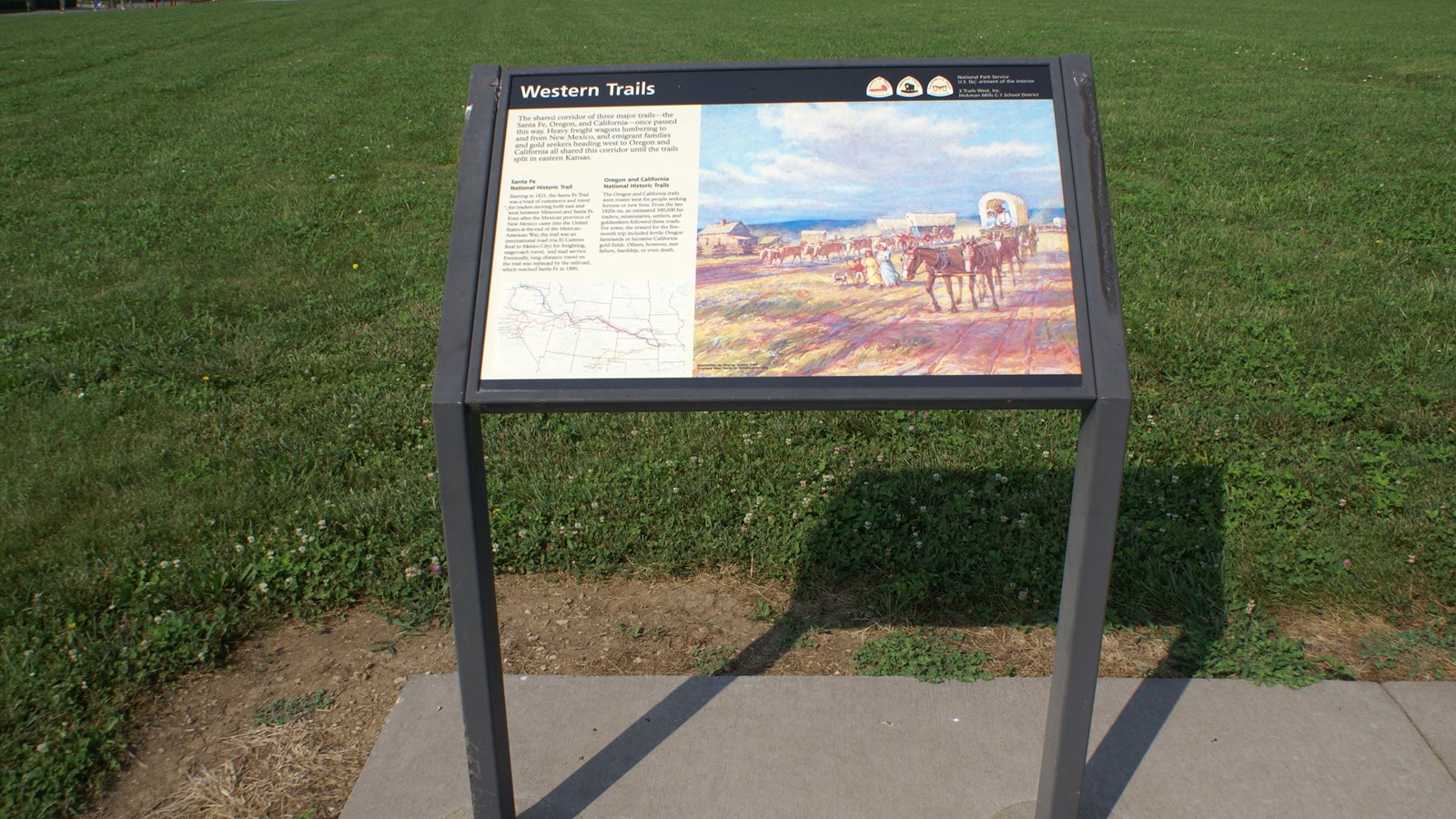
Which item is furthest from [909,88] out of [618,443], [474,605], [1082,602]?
[618,443]

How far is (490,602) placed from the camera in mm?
2443

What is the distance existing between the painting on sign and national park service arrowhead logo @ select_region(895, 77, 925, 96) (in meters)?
0.02

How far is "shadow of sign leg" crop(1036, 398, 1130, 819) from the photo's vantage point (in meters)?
2.23

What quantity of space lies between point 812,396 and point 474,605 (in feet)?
2.75

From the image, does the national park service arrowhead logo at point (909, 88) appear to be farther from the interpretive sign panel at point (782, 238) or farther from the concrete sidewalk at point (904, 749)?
the concrete sidewalk at point (904, 749)

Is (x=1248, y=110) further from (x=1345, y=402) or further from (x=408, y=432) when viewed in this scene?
(x=408, y=432)

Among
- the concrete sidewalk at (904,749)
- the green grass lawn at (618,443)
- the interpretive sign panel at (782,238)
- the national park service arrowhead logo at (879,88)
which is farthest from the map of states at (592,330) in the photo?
the green grass lawn at (618,443)

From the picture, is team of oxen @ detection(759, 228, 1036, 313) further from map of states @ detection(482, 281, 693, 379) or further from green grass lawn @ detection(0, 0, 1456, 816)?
green grass lawn @ detection(0, 0, 1456, 816)

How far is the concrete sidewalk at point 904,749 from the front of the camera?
265cm

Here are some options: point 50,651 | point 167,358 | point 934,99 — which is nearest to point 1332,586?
point 934,99

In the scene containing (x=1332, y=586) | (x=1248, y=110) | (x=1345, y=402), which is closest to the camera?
(x=1332, y=586)

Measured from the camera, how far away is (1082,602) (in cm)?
233

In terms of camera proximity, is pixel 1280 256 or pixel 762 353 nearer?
pixel 762 353

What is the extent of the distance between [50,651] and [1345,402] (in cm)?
452
